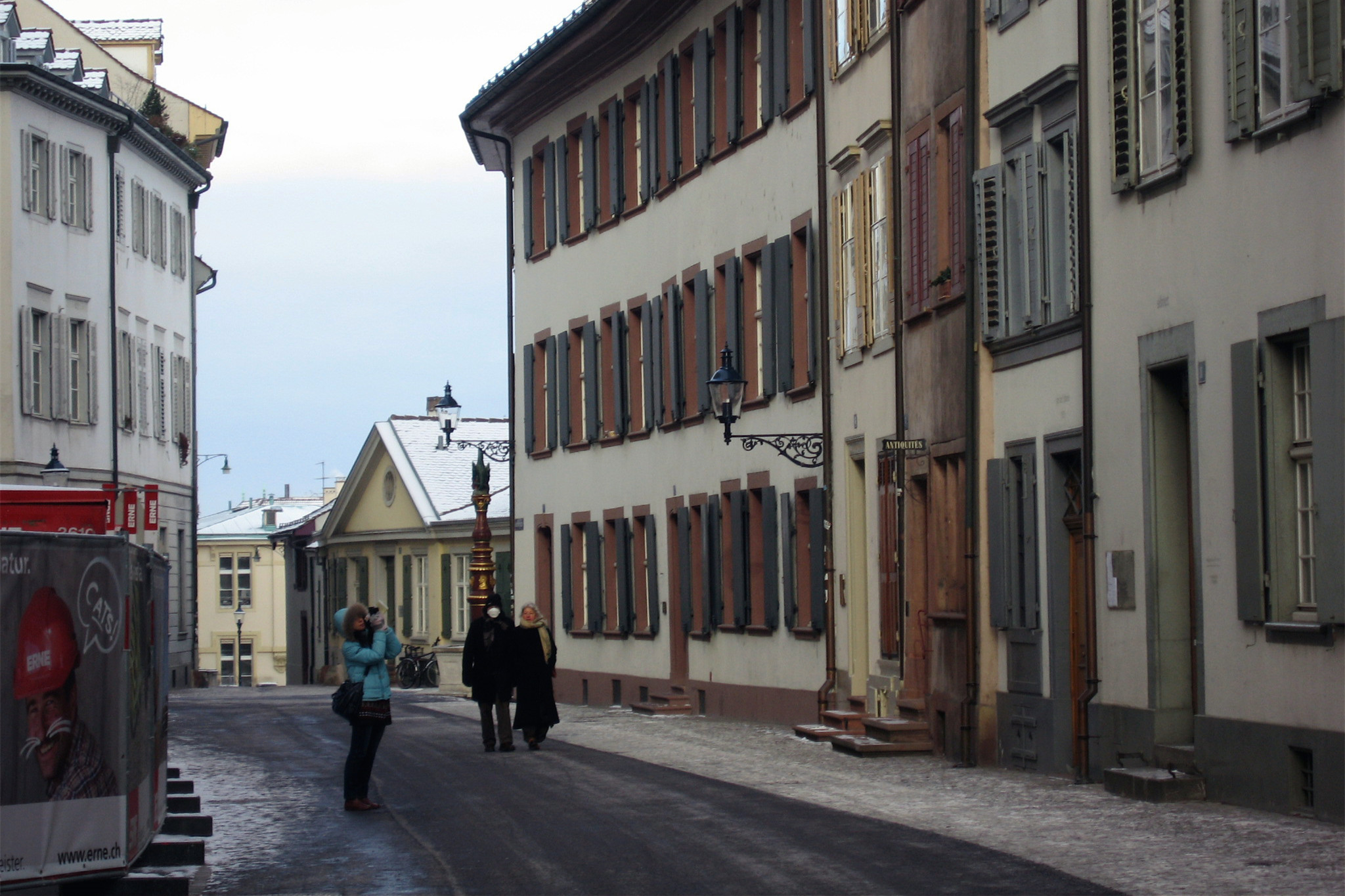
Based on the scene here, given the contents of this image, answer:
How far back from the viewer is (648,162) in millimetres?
34219

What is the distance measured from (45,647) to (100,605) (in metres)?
0.42

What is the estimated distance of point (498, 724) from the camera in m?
23.1

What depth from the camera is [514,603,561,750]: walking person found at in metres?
23.7

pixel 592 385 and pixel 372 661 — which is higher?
pixel 592 385

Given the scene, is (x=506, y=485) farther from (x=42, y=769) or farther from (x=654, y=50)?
(x=42, y=769)

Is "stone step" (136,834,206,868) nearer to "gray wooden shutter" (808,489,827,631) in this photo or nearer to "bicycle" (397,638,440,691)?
"gray wooden shutter" (808,489,827,631)

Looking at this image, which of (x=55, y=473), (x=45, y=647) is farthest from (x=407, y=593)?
(x=45, y=647)

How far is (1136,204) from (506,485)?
3940 centimetres

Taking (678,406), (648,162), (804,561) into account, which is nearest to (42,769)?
(804,561)

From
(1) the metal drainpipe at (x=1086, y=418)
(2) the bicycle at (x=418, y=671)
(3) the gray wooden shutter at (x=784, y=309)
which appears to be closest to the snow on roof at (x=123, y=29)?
(2) the bicycle at (x=418, y=671)

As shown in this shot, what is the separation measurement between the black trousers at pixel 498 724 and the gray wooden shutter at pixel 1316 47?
11.8m

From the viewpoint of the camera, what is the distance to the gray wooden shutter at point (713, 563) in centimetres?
3105

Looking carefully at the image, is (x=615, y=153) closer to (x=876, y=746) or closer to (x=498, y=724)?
(x=498, y=724)

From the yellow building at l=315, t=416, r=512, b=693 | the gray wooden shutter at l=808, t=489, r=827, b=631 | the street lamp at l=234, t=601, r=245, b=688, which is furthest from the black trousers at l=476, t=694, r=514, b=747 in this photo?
the street lamp at l=234, t=601, r=245, b=688
